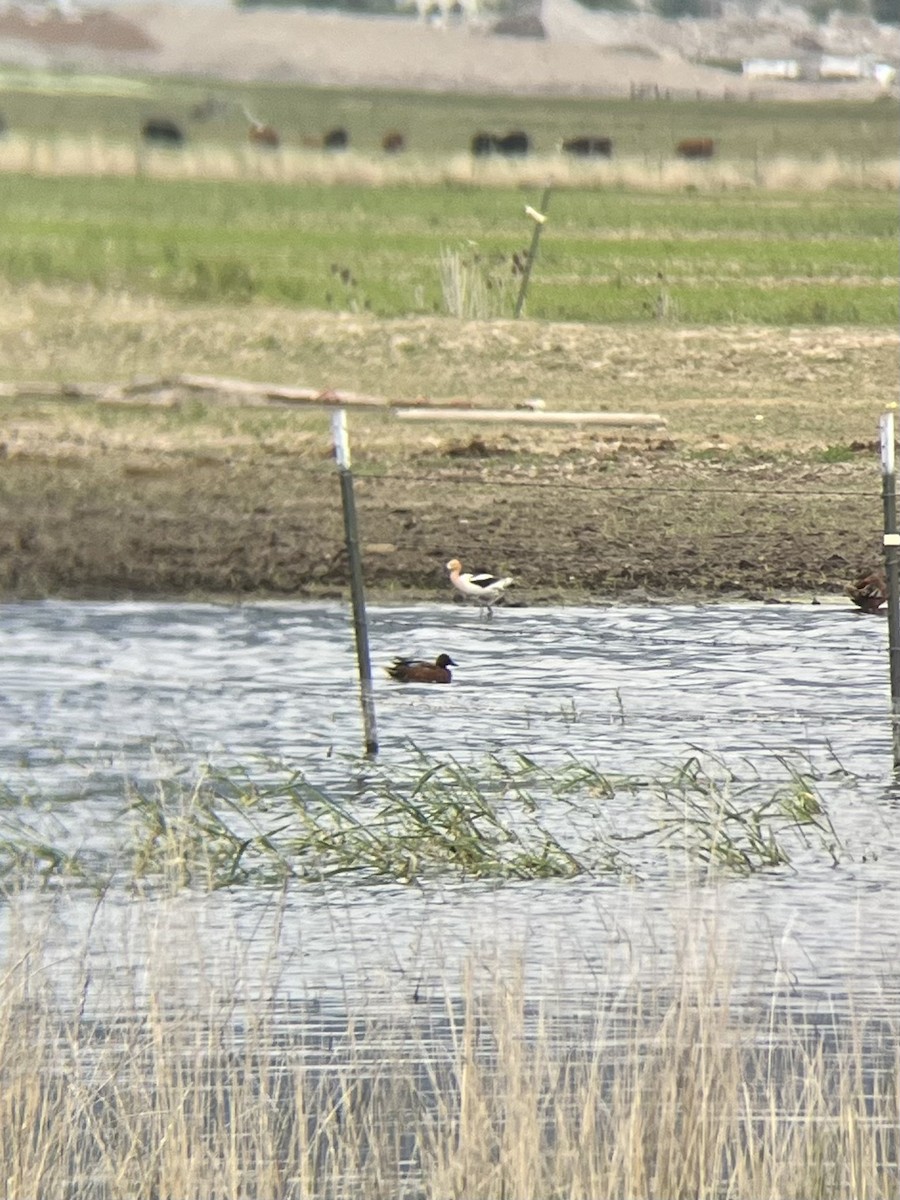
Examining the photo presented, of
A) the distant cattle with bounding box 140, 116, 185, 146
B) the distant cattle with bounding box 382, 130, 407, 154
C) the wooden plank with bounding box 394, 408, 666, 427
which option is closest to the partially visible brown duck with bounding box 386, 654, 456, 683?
the wooden plank with bounding box 394, 408, 666, 427

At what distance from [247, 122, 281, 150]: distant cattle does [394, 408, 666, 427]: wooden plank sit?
55270 mm

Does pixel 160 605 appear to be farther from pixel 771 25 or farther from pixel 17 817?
pixel 771 25

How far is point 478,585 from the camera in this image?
15773mm

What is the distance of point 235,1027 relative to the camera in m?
7.88

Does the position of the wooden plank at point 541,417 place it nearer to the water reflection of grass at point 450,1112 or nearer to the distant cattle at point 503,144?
the water reflection of grass at point 450,1112

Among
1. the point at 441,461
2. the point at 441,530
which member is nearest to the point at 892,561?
the point at 441,530

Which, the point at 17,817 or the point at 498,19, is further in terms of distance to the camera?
the point at 498,19

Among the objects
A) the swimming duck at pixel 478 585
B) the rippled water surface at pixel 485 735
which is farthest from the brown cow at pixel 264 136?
the rippled water surface at pixel 485 735

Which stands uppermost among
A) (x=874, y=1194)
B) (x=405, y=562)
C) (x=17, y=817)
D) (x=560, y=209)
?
(x=874, y=1194)

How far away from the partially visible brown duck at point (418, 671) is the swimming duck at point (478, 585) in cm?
210

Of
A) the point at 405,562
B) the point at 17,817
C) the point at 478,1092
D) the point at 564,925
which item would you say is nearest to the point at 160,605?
the point at 405,562

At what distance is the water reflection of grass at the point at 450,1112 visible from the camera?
6117 millimetres

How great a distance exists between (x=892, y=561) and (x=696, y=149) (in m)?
62.1

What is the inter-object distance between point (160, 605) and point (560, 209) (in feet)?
91.8
